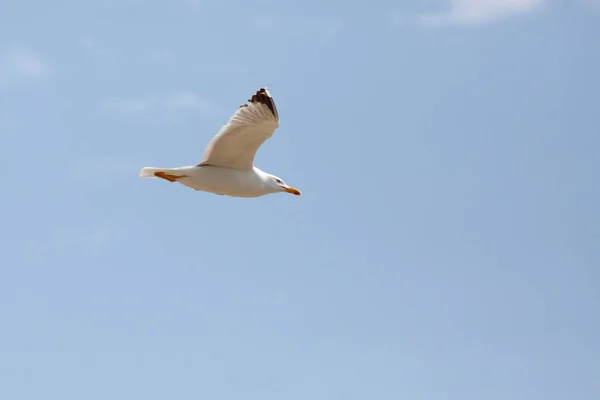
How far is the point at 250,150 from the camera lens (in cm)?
3083

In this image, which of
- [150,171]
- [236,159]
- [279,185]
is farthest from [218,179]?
[279,185]

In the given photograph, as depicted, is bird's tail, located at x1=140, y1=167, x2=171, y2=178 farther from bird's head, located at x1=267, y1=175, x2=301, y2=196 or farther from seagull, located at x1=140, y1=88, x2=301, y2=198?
bird's head, located at x1=267, y1=175, x2=301, y2=196

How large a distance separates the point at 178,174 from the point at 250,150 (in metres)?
1.05

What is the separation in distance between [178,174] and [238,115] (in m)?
1.20

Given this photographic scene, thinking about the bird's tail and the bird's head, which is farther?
the bird's head

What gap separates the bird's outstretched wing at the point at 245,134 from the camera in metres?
30.3

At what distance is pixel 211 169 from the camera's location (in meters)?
30.8

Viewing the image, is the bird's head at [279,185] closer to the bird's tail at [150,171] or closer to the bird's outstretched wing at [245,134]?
the bird's outstretched wing at [245,134]

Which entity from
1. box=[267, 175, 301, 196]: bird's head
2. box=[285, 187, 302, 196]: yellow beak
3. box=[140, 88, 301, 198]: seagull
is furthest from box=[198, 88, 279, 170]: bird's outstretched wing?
box=[285, 187, 302, 196]: yellow beak

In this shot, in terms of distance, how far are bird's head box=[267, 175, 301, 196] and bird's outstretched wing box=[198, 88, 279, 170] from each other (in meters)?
0.54

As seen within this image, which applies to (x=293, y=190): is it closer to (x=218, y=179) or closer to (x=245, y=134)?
(x=218, y=179)

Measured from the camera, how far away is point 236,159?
101 ft

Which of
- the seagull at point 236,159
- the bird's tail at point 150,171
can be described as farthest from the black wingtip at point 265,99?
the bird's tail at point 150,171

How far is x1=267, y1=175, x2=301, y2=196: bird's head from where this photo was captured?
31391 mm
